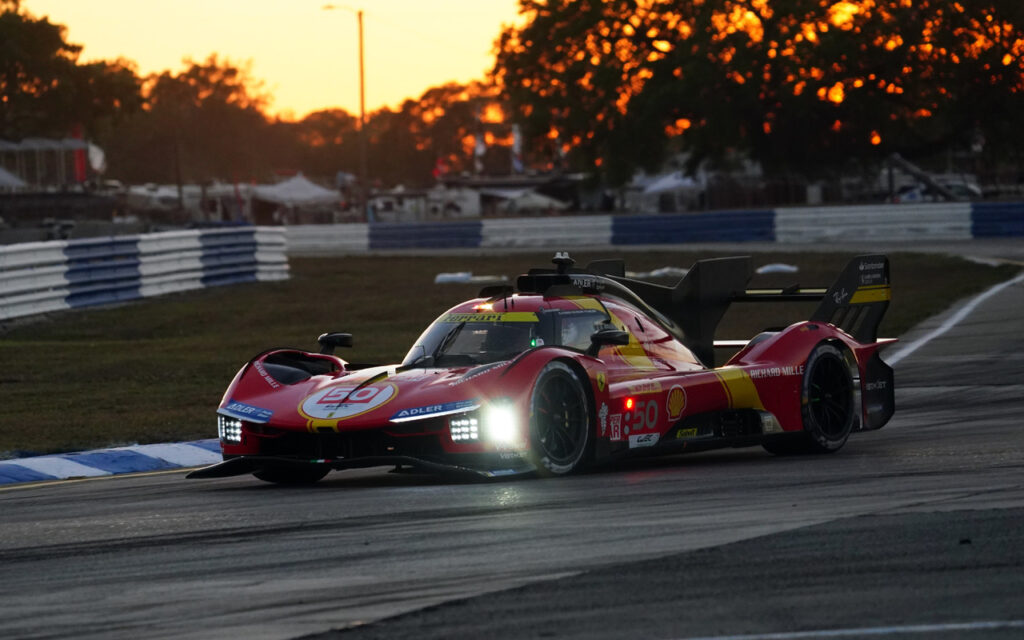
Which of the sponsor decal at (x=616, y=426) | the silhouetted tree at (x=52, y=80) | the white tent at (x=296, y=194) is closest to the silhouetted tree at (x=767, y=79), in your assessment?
the silhouetted tree at (x=52, y=80)

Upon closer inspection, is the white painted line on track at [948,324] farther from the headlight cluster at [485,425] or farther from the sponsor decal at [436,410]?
the sponsor decal at [436,410]

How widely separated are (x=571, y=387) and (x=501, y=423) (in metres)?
0.63

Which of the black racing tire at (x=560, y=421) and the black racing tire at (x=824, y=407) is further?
the black racing tire at (x=824, y=407)

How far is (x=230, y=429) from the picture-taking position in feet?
31.8

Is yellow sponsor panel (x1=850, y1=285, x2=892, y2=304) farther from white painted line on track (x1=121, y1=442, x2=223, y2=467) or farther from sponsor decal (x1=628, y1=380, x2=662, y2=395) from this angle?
white painted line on track (x1=121, y1=442, x2=223, y2=467)

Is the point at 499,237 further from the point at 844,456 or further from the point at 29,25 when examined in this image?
the point at 29,25

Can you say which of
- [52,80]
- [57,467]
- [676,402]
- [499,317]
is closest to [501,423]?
Answer: [499,317]

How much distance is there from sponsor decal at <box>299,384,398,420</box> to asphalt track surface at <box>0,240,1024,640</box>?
1.47 ft

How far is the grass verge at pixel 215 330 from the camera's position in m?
13.4

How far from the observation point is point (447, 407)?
9016mm

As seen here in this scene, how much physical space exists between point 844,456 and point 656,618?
17.3 ft

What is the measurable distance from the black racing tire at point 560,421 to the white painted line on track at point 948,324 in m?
7.81

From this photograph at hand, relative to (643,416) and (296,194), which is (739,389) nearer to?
(643,416)

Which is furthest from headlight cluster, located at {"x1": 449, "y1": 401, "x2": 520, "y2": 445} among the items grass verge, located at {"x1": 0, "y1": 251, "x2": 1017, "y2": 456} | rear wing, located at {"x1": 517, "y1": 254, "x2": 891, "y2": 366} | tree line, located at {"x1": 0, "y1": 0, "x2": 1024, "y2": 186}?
tree line, located at {"x1": 0, "y1": 0, "x2": 1024, "y2": 186}
